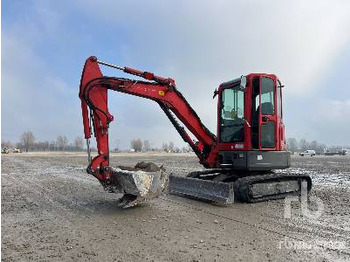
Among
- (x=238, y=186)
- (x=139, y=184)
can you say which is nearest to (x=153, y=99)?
(x=139, y=184)

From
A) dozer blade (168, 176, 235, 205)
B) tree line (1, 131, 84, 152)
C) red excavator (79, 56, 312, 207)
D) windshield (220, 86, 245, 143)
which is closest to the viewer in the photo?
red excavator (79, 56, 312, 207)

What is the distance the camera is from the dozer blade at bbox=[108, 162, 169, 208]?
291 inches

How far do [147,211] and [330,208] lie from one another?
4334mm

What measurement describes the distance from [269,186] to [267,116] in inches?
72.2

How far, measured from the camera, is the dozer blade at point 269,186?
882cm

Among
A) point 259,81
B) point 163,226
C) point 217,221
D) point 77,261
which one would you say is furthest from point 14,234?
point 259,81

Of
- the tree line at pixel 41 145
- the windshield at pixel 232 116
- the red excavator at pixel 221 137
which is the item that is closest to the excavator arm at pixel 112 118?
the red excavator at pixel 221 137

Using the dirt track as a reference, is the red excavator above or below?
above

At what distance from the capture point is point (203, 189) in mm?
9320

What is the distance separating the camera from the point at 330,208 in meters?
8.45

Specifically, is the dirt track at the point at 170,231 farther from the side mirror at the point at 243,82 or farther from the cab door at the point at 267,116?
the side mirror at the point at 243,82

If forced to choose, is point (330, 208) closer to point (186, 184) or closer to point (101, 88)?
point (186, 184)

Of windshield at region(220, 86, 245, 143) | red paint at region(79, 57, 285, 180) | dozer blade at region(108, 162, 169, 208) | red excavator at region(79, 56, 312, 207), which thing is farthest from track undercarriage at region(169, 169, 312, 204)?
dozer blade at region(108, 162, 169, 208)

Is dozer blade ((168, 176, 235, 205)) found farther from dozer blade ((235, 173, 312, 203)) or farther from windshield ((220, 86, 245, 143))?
windshield ((220, 86, 245, 143))
